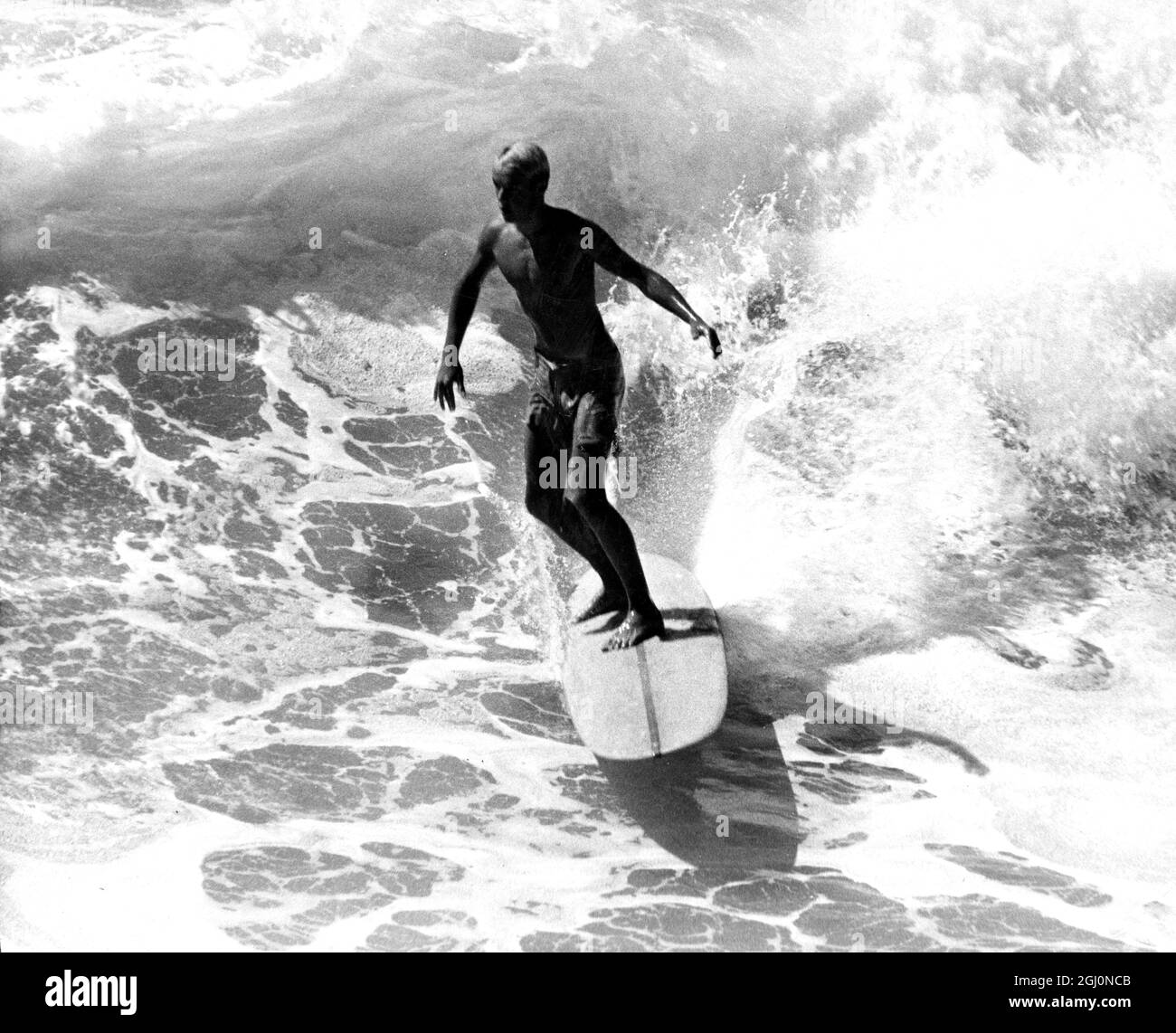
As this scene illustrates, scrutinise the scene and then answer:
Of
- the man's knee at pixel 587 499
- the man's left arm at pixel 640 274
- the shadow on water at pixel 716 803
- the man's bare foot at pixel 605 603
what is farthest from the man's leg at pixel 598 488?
the shadow on water at pixel 716 803

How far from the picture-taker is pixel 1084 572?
4.93 metres

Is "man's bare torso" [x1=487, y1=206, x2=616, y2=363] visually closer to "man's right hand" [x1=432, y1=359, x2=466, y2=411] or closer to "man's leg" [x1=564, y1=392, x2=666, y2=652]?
"man's leg" [x1=564, y1=392, x2=666, y2=652]

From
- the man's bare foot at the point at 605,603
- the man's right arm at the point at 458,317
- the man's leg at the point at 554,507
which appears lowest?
the man's bare foot at the point at 605,603

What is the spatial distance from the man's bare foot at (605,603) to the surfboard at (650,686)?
3cm

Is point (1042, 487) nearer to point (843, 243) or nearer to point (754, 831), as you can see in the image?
point (843, 243)

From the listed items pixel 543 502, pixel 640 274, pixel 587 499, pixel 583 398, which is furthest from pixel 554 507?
pixel 640 274

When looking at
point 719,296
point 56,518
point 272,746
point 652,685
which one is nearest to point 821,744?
point 652,685

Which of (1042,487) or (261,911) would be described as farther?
(1042,487)

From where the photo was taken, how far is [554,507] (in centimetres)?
411

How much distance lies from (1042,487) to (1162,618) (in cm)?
74

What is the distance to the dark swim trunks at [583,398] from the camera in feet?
12.8

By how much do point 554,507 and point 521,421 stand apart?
1.24 m

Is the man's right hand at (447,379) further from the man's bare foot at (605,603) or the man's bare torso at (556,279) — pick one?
the man's bare foot at (605,603)

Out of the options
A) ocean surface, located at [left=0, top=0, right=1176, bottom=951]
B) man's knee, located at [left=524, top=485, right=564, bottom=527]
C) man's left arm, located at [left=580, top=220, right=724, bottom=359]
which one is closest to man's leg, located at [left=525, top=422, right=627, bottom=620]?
man's knee, located at [left=524, top=485, right=564, bottom=527]
